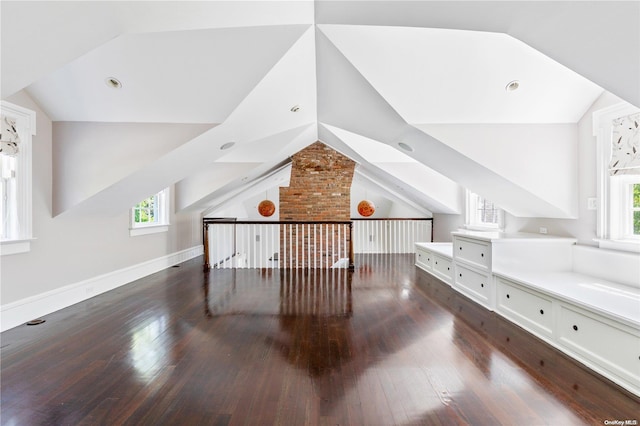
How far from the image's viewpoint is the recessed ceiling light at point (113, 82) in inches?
114

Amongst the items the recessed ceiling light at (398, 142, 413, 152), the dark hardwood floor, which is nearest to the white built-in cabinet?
the dark hardwood floor

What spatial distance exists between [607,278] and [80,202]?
5.53 m

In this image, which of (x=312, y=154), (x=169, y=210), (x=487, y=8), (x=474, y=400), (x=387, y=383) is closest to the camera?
(x=487, y=8)

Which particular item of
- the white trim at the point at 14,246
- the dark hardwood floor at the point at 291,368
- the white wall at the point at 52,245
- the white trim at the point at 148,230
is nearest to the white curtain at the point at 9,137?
the white wall at the point at 52,245

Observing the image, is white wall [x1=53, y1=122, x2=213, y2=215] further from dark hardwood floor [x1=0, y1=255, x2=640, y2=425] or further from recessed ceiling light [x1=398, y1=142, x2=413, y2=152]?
recessed ceiling light [x1=398, y1=142, x2=413, y2=152]

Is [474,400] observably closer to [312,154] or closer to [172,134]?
[172,134]

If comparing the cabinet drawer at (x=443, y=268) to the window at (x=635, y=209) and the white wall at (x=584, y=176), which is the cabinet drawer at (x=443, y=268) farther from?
the window at (x=635, y=209)

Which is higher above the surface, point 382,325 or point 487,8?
point 487,8

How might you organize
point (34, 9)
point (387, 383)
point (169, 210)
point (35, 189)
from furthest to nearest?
point (169, 210)
point (35, 189)
point (387, 383)
point (34, 9)

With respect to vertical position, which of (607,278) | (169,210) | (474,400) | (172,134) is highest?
(172,134)

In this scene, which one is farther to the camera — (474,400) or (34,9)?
(474,400)

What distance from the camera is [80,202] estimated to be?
348cm

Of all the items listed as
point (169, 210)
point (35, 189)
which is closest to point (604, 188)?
point (35, 189)

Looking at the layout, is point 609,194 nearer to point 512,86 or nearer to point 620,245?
point 620,245
